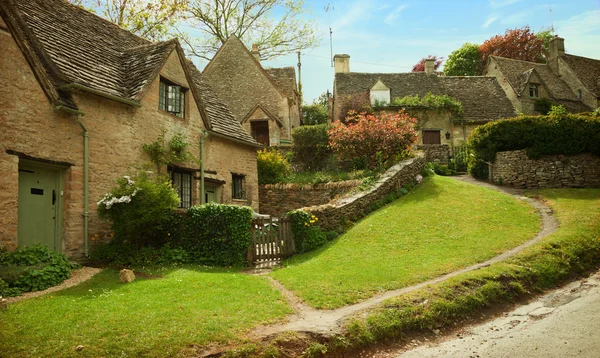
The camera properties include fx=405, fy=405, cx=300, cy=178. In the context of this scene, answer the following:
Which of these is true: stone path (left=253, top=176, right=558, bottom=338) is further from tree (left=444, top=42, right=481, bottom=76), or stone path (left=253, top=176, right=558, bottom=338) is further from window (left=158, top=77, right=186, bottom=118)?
tree (left=444, top=42, right=481, bottom=76)

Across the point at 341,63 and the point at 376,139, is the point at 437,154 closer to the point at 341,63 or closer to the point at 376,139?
the point at 376,139

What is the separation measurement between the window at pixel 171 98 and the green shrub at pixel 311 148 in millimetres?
9483

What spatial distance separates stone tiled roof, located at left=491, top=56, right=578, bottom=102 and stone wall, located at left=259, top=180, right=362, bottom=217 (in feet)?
81.3

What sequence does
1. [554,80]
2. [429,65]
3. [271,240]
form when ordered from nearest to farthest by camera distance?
[271,240] < [429,65] < [554,80]

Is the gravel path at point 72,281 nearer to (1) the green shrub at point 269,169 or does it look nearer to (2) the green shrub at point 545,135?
(1) the green shrub at point 269,169

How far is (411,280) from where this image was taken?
9156 mm

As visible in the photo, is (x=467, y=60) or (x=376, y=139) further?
(x=467, y=60)

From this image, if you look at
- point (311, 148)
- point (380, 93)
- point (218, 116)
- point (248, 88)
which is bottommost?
point (311, 148)

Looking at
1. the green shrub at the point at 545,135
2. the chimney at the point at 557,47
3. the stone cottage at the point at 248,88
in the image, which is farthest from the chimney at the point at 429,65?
the green shrub at the point at 545,135

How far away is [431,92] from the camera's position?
112 ft

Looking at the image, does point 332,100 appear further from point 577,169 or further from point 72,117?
point 72,117

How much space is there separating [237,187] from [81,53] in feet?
27.4

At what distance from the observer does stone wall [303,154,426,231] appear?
13.9 m

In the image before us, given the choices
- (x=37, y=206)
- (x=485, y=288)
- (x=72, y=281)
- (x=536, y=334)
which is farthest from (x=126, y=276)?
(x=536, y=334)
